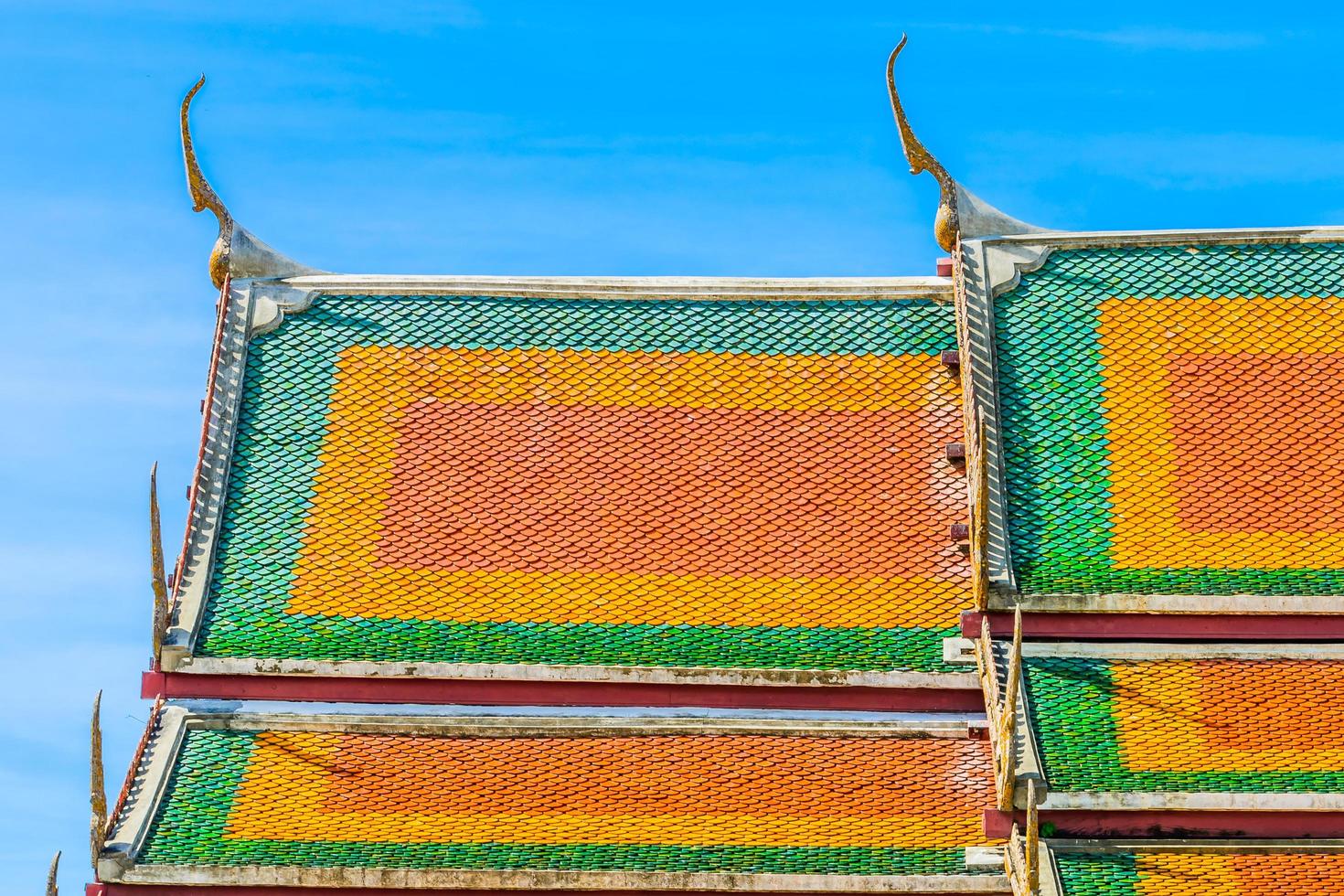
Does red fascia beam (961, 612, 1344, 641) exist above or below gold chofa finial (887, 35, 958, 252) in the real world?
below

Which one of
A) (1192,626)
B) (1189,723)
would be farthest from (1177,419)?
(1189,723)

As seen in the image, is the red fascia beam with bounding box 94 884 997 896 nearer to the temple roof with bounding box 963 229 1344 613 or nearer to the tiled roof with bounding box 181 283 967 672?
the tiled roof with bounding box 181 283 967 672

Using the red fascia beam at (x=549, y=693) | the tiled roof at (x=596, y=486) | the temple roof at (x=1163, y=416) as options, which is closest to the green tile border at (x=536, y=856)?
the red fascia beam at (x=549, y=693)

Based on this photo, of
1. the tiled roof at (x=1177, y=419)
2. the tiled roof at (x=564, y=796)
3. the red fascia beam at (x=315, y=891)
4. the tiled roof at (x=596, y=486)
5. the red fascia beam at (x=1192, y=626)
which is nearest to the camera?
the red fascia beam at (x=315, y=891)

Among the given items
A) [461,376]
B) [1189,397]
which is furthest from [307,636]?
[1189,397]

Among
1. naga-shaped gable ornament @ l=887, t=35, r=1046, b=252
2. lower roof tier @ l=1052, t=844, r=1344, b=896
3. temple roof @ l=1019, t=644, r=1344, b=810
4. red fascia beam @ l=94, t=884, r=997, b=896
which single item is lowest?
red fascia beam @ l=94, t=884, r=997, b=896

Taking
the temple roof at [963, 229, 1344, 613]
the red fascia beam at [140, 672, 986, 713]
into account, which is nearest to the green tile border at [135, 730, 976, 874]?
the red fascia beam at [140, 672, 986, 713]

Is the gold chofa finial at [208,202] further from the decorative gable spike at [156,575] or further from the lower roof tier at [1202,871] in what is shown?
the lower roof tier at [1202,871]
